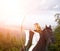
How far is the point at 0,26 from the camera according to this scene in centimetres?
265

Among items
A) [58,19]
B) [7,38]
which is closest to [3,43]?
[7,38]

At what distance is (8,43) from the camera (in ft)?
8.36

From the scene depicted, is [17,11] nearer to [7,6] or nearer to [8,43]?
[7,6]

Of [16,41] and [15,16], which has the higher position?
[15,16]

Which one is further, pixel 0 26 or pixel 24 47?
pixel 0 26

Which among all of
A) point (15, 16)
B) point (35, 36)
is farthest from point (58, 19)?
point (35, 36)

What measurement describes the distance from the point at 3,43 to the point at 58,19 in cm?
65

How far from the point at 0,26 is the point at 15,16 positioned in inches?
11.3

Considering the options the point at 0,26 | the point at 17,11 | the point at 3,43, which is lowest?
the point at 3,43

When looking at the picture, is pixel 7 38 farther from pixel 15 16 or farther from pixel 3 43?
pixel 15 16

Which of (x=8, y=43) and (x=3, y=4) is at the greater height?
(x=3, y=4)

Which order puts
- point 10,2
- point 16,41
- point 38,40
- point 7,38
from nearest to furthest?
point 38,40, point 16,41, point 7,38, point 10,2

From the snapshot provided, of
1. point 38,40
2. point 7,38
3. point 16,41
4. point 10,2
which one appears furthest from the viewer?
point 10,2

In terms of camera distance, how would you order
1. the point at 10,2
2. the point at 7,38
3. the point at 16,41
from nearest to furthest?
the point at 16,41, the point at 7,38, the point at 10,2
